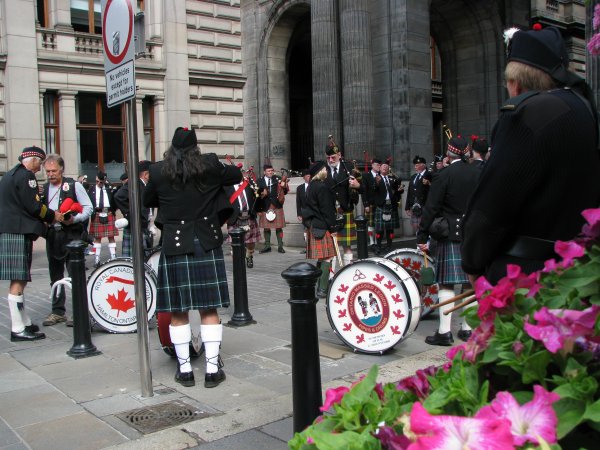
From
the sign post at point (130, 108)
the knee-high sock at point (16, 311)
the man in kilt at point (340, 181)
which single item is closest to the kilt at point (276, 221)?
the man in kilt at point (340, 181)

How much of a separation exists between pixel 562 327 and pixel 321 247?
7.75 m

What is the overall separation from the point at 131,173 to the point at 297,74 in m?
25.1

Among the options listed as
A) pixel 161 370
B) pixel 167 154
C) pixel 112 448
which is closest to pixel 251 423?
pixel 112 448

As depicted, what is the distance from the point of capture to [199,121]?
22.1 m

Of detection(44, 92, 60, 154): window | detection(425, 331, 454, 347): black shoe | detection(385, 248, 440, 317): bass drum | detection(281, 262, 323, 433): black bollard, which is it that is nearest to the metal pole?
detection(281, 262, 323, 433): black bollard

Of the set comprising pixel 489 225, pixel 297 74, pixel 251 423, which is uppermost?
pixel 297 74

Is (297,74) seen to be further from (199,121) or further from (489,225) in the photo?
(489,225)

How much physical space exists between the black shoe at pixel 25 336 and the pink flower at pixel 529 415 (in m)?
6.49

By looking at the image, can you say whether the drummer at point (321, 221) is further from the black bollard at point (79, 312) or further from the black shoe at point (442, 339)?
the black bollard at point (79, 312)

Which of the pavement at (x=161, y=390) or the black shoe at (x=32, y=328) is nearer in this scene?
→ the pavement at (x=161, y=390)

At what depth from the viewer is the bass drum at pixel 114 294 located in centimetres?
698

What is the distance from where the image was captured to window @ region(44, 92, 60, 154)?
19.5 meters

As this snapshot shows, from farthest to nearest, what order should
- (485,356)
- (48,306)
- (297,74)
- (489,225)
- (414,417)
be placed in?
1. (297,74)
2. (48,306)
3. (489,225)
4. (485,356)
5. (414,417)

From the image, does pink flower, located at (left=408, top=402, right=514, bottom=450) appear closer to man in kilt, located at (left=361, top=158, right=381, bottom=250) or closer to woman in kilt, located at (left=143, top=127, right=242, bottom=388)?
woman in kilt, located at (left=143, top=127, right=242, bottom=388)
